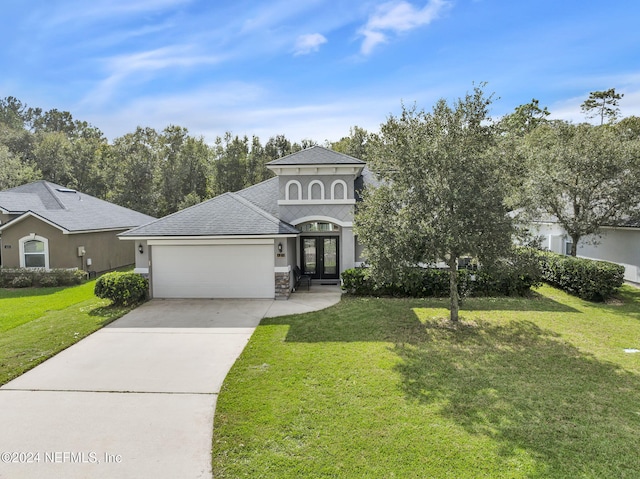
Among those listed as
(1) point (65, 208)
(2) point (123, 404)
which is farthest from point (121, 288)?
(1) point (65, 208)

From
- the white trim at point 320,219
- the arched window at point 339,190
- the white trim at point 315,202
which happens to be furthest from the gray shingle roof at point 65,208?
the arched window at point 339,190

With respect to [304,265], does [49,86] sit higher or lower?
higher

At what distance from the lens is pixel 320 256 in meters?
16.2

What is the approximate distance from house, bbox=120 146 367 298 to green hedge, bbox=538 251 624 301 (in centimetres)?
747

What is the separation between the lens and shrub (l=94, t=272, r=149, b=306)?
471 inches

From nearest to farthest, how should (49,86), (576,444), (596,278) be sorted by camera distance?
(576,444)
(596,278)
(49,86)

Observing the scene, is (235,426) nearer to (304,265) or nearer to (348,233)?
(348,233)

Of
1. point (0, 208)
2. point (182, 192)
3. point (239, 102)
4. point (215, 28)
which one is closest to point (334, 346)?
point (215, 28)

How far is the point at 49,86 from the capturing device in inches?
640

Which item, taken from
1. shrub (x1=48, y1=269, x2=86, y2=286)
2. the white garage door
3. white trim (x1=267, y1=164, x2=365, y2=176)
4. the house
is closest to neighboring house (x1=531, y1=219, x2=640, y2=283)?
white trim (x1=267, y1=164, x2=365, y2=176)

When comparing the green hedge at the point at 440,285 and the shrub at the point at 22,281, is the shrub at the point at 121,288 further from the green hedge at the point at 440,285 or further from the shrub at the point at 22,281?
the green hedge at the point at 440,285

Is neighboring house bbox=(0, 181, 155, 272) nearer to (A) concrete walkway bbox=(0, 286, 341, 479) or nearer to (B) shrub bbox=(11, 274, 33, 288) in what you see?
(B) shrub bbox=(11, 274, 33, 288)

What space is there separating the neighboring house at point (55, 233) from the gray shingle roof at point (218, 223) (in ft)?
20.5

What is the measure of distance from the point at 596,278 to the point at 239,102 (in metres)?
14.8
